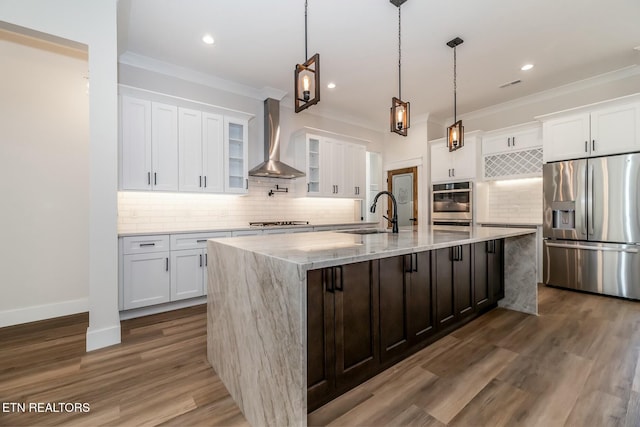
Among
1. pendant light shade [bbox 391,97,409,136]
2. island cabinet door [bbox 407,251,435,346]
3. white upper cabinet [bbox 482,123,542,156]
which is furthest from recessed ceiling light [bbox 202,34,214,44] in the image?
white upper cabinet [bbox 482,123,542,156]

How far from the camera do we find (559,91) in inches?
178

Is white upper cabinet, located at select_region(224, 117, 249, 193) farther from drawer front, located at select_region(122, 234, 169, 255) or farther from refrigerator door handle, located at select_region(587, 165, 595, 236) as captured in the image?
refrigerator door handle, located at select_region(587, 165, 595, 236)

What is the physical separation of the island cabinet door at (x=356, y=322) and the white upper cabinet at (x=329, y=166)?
3.24 m

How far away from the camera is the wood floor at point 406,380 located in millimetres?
1562

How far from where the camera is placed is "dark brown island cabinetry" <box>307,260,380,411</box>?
1485mm

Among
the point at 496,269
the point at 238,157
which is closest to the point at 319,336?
the point at 496,269

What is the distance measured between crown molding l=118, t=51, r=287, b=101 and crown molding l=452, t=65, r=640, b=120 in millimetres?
3827

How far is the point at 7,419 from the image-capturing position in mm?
1562

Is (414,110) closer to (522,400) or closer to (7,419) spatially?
(522,400)

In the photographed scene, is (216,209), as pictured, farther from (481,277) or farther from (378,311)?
(481,277)

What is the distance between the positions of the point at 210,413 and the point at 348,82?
4.24 meters

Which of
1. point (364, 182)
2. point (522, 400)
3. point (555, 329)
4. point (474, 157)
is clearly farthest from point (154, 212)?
point (474, 157)

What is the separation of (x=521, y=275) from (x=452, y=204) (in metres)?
2.31

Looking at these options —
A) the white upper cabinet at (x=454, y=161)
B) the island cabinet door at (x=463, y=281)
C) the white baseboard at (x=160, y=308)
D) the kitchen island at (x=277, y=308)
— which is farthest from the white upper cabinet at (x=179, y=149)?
the white upper cabinet at (x=454, y=161)
